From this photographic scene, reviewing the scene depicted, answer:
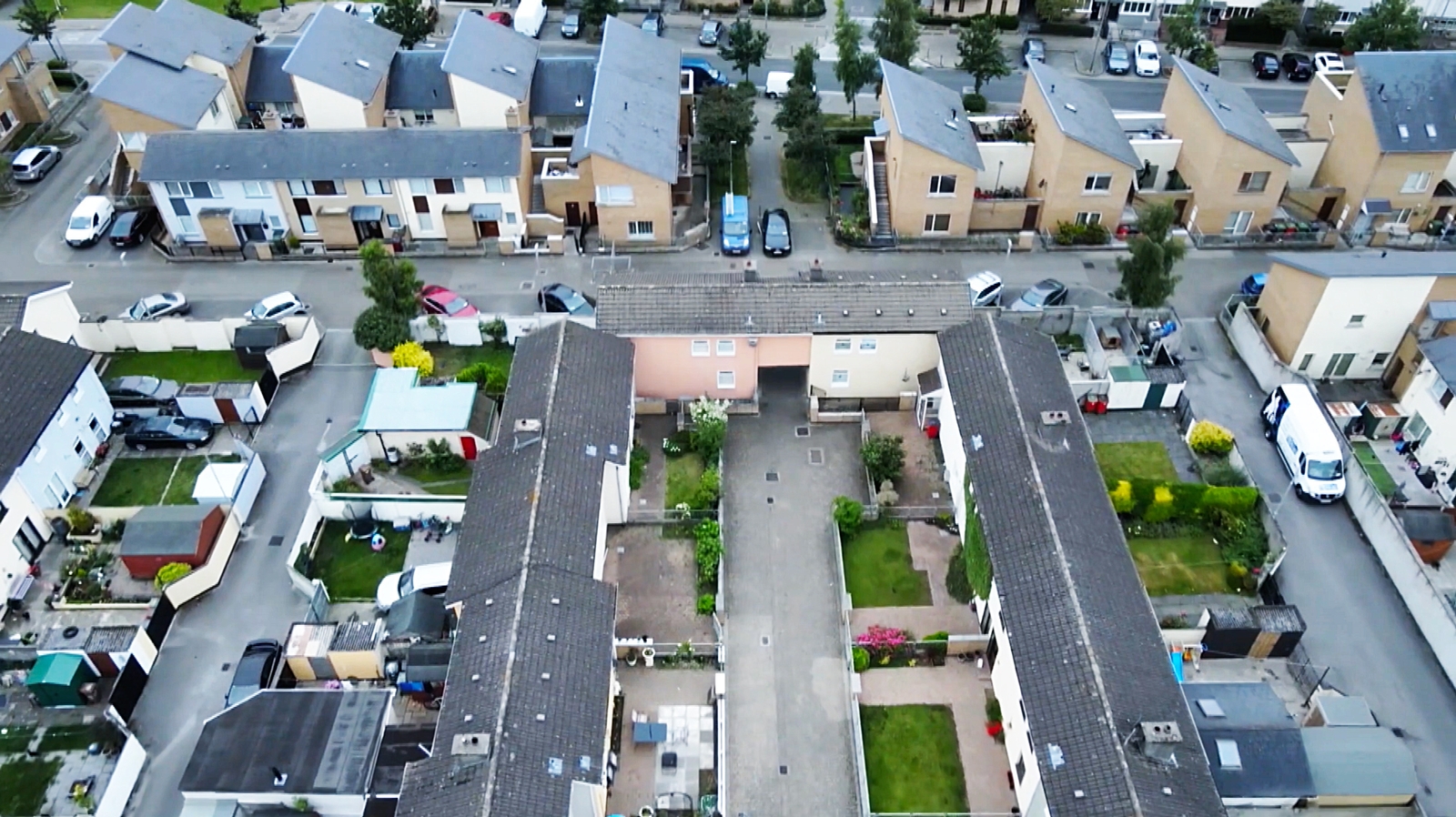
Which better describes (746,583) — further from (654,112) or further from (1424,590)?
(654,112)

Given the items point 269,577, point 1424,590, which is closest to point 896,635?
point 1424,590

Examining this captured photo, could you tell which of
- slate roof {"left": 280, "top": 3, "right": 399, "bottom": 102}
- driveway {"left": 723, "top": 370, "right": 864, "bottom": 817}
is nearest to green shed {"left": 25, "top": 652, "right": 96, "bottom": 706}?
driveway {"left": 723, "top": 370, "right": 864, "bottom": 817}

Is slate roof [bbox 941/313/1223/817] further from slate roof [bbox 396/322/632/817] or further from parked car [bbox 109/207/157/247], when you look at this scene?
parked car [bbox 109/207/157/247]

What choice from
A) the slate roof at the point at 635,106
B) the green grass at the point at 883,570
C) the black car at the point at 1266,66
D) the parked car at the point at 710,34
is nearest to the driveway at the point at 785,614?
the green grass at the point at 883,570

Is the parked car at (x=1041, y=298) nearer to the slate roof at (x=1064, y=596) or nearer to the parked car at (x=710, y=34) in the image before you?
the slate roof at (x=1064, y=596)

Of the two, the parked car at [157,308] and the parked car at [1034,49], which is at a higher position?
the parked car at [1034,49]

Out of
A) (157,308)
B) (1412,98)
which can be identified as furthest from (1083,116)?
(157,308)

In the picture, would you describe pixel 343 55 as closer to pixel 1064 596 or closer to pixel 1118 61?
pixel 1064 596
